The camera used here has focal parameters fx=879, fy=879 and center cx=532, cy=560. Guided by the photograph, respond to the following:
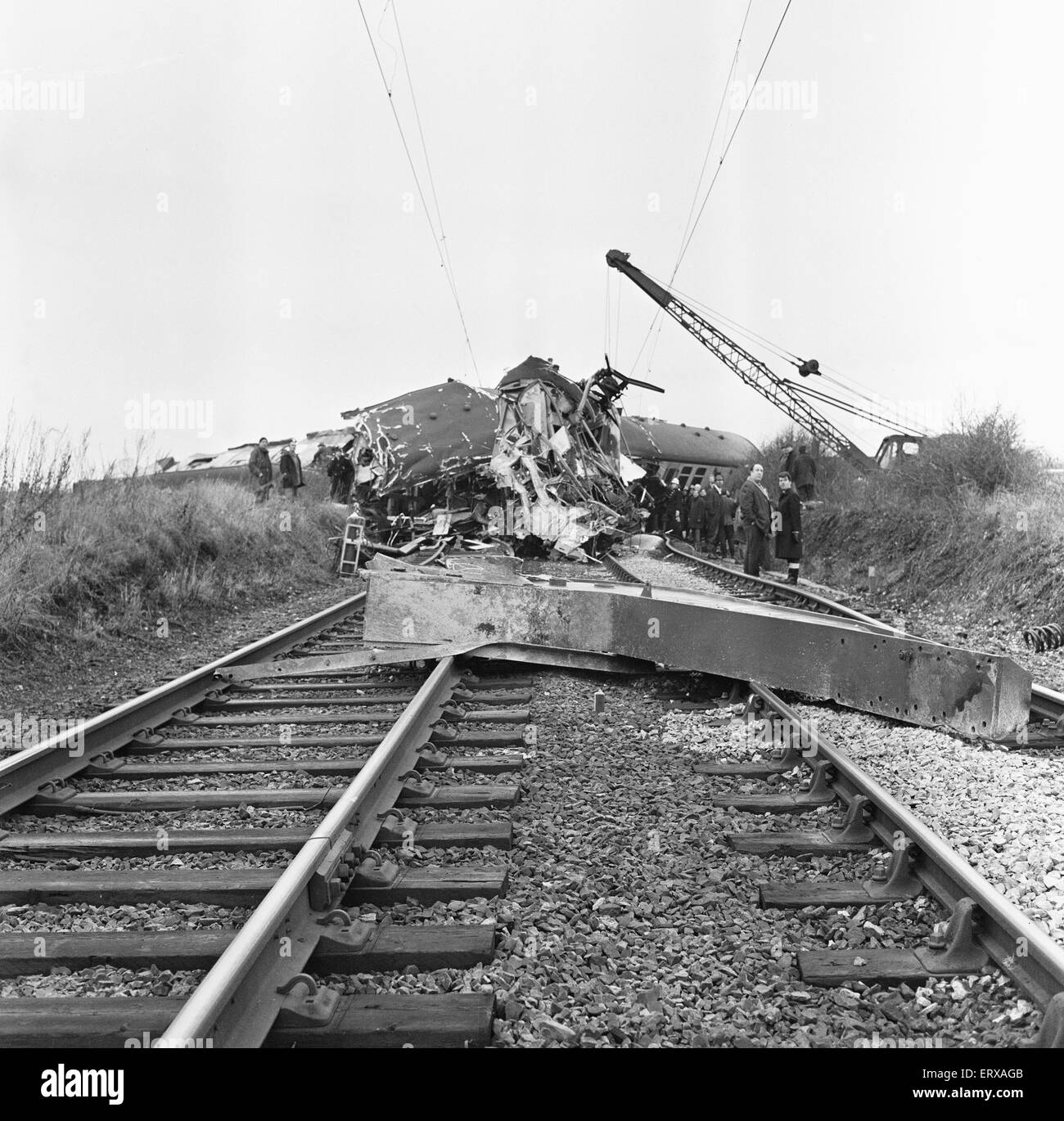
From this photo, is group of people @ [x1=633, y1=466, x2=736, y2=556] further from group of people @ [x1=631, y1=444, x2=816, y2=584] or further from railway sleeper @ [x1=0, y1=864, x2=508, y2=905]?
railway sleeper @ [x1=0, y1=864, x2=508, y2=905]

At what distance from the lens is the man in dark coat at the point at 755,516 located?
13.4 metres

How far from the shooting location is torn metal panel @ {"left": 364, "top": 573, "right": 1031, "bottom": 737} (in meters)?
4.58

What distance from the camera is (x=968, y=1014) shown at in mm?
2166

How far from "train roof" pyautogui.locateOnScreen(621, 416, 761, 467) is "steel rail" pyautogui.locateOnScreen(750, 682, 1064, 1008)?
27.1 meters

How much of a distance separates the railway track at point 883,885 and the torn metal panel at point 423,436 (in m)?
11.8

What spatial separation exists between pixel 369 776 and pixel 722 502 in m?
19.6

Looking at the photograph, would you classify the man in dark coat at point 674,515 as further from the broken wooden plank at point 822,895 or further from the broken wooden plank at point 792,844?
the broken wooden plank at point 822,895

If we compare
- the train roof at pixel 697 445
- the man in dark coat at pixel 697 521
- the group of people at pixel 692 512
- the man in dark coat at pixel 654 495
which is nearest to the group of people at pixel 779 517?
the group of people at pixel 692 512

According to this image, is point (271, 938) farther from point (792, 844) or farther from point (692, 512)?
point (692, 512)

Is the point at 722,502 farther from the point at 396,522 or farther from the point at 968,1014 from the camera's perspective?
the point at 968,1014

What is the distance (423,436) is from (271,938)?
13.7 m

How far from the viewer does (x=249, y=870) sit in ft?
9.67

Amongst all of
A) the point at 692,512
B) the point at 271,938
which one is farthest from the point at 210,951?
the point at 692,512

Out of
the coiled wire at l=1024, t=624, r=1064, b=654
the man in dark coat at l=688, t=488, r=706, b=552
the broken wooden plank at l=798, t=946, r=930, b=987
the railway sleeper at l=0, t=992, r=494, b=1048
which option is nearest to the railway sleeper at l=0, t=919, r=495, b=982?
the railway sleeper at l=0, t=992, r=494, b=1048
